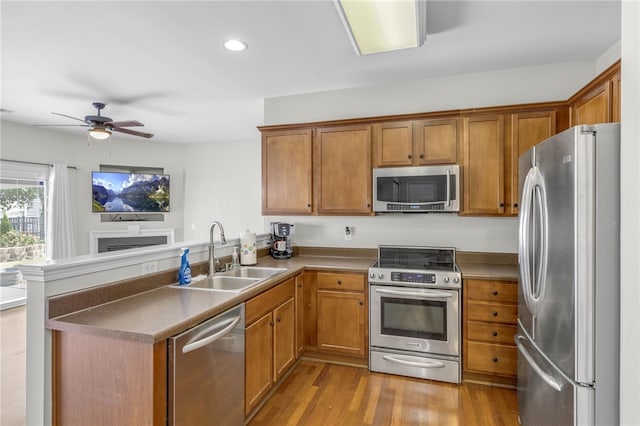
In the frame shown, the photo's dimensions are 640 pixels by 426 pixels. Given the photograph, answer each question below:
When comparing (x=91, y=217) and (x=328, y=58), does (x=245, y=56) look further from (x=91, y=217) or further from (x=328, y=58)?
(x=91, y=217)

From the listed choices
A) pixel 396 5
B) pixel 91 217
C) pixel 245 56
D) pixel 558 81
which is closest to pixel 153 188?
pixel 91 217

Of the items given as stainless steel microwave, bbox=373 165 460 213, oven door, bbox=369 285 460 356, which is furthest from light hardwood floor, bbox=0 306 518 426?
stainless steel microwave, bbox=373 165 460 213

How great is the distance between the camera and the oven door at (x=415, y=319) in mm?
2678

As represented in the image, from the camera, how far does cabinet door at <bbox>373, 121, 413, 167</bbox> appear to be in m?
3.12

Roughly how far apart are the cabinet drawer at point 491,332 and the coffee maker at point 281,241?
182 centimetres

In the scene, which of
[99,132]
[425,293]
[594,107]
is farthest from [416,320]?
[99,132]

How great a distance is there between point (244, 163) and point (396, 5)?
15.5 feet

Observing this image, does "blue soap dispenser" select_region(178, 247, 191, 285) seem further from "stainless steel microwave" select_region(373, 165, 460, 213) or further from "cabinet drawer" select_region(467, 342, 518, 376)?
"cabinet drawer" select_region(467, 342, 518, 376)

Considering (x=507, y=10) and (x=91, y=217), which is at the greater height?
(x=507, y=10)

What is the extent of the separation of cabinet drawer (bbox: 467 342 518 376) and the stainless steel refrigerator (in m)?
0.96

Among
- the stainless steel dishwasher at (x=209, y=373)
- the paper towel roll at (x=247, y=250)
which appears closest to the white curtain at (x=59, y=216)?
the paper towel roll at (x=247, y=250)

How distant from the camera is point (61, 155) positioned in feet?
17.6

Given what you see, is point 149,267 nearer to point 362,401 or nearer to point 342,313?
point 342,313

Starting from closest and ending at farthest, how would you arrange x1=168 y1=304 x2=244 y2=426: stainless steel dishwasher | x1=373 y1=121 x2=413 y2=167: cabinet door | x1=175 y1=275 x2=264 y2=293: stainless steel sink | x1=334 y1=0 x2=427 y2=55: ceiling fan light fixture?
x1=168 y1=304 x2=244 y2=426: stainless steel dishwasher
x1=334 y1=0 x2=427 y2=55: ceiling fan light fixture
x1=175 y1=275 x2=264 y2=293: stainless steel sink
x1=373 y1=121 x2=413 y2=167: cabinet door
